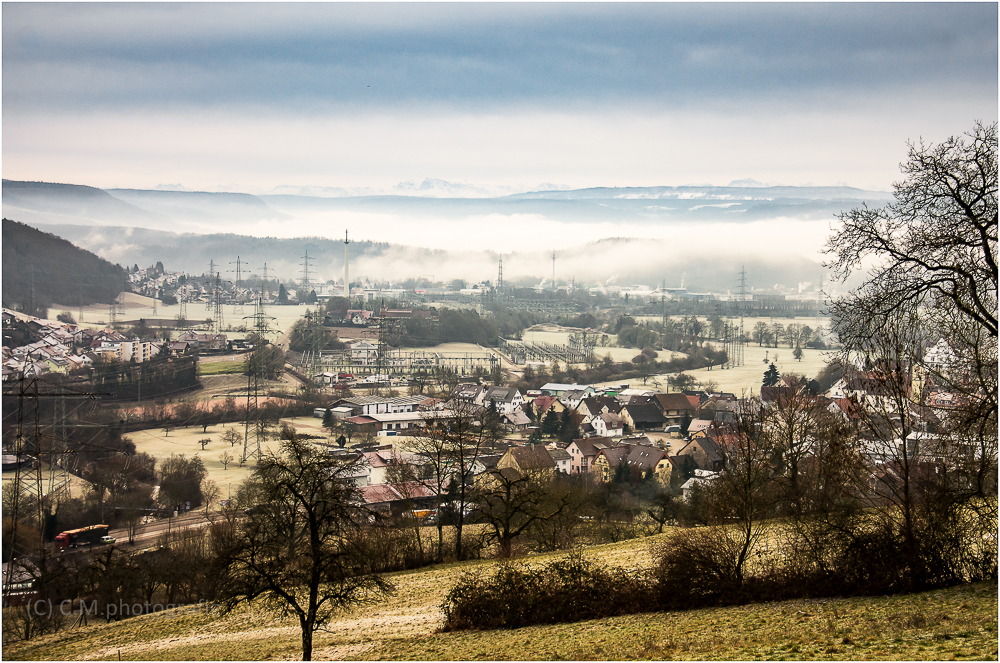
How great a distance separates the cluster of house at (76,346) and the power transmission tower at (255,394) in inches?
113

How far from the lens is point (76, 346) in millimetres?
44375

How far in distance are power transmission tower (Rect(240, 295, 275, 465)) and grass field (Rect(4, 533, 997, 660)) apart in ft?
47.1

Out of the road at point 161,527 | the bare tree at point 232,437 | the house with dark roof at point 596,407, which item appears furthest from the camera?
the house with dark roof at point 596,407

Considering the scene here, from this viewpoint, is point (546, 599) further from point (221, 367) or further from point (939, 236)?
point (221, 367)

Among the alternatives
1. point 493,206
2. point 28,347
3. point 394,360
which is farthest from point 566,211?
point 28,347

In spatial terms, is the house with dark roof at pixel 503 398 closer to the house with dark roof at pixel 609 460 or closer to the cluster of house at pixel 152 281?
the house with dark roof at pixel 609 460

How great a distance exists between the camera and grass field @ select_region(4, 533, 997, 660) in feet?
15.9

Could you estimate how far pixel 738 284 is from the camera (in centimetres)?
8912

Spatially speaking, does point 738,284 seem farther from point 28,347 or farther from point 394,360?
point 28,347

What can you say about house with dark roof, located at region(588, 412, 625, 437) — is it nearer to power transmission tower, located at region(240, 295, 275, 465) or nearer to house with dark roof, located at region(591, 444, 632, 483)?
house with dark roof, located at region(591, 444, 632, 483)

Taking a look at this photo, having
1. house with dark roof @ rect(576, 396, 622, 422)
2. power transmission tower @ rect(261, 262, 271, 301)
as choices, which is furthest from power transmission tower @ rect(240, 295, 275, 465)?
power transmission tower @ rect(261, 262, 271, 301)

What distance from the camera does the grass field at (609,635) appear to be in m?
4.85

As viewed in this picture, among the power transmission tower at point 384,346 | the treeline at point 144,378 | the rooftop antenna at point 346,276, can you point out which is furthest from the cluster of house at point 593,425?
the rooftop antenna at point 346,276

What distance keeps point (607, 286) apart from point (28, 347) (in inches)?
2905
